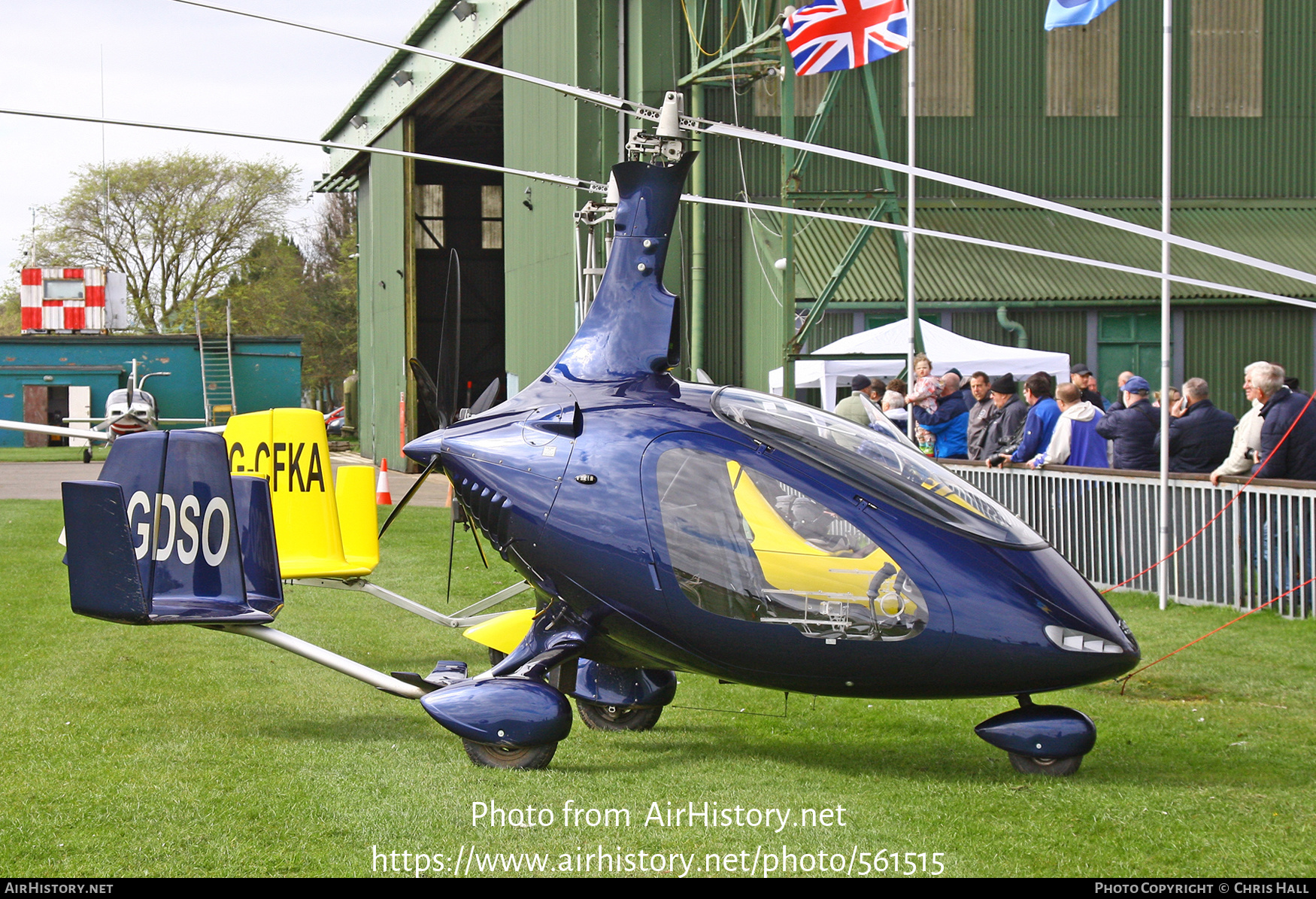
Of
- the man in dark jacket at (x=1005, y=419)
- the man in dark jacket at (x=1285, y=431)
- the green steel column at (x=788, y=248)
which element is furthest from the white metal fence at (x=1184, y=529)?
the green steel column at (x=788, y=248)

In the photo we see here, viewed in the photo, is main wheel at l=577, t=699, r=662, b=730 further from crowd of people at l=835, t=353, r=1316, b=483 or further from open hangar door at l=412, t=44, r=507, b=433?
open hangar door at l=412, t=44, r=507, b=433

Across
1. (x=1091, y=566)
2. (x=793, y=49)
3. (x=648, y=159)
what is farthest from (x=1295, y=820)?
(x=793, y=49)

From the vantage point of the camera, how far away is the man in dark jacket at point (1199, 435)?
11.4 m

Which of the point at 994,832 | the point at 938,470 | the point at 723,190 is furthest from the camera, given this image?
the point at 723,190

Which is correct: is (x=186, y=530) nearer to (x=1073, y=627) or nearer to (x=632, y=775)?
(x=632, y=775)

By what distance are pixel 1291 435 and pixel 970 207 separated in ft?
52.6

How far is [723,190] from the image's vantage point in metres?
22.4

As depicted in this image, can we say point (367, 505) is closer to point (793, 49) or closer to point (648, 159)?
point (648, 159)

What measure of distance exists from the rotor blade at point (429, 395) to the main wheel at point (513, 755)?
6.81 feet

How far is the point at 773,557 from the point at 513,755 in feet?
5.33

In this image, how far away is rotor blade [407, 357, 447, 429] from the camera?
725 centimetres

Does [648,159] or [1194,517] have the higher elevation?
[648,159]

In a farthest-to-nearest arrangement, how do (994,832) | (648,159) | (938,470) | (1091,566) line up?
(1091,566) < (648,159) < (938,470) < (994,832)

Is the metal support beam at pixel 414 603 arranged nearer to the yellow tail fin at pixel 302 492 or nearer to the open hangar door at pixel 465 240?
the yellow tail fin at pixel 302 492
